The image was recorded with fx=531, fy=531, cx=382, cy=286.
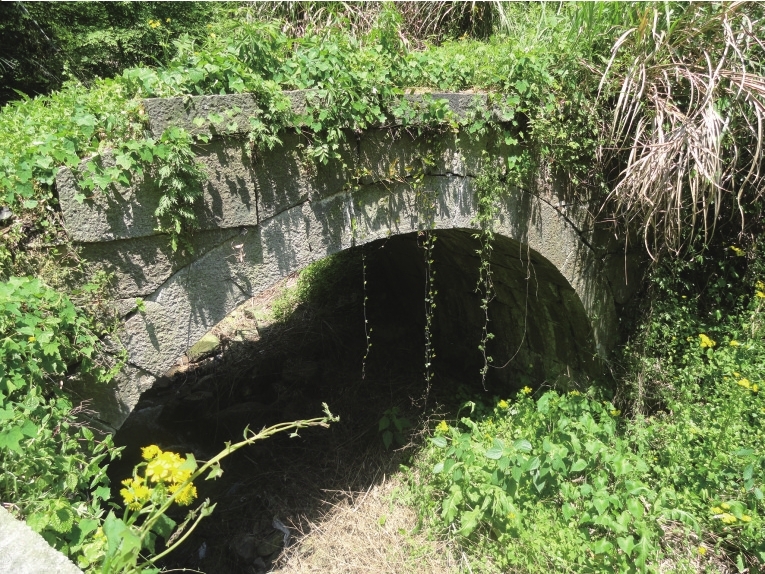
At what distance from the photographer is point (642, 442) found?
9.96 ft

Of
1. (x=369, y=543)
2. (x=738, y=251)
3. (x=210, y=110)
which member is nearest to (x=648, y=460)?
(x=738, y=251)

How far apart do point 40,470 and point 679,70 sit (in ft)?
10.5

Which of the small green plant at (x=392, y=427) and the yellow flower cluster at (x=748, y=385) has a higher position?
the yellow flower cluster at (x=748, y=385)

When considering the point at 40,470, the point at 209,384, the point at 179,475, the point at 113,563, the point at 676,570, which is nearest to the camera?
the point at 113,563

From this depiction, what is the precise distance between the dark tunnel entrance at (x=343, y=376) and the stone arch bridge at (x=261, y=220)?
342mm

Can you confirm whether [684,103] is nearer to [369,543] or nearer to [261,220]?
[261,220]

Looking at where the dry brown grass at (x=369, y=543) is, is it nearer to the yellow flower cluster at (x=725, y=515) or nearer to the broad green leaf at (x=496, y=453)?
the broad green leaf at (x=496, y=453)

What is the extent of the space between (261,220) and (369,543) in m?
2.02

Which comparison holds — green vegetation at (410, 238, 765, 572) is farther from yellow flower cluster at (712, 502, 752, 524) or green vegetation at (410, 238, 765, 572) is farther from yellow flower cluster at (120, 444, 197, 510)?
yellow flower cluster at (120, 444, 197, 510)

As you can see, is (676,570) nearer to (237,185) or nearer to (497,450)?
(497,450)

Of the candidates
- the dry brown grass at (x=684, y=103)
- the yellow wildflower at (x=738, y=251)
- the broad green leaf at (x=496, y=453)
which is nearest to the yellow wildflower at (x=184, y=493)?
the broad green leaf at (x=496, y=453)

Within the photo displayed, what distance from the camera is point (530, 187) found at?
9.76 feet

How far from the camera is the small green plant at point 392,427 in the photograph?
12.3 ft

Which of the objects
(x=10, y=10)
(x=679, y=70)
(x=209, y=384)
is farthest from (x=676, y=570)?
(x=10, y=10)
